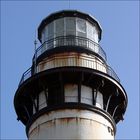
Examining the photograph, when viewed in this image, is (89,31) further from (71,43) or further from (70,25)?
(71,43)

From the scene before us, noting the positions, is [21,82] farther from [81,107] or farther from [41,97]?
[81,107]

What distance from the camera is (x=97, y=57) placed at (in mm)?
31281

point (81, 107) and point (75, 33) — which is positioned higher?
point (75, 33)

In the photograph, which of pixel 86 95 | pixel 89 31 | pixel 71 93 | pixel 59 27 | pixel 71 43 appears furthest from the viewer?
pixel 89 31

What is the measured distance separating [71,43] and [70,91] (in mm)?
3069

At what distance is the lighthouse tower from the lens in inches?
1133

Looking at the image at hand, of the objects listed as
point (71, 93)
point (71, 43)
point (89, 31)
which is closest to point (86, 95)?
point (71, 93)

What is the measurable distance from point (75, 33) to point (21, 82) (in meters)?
4.13

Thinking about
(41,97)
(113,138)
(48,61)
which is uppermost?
(48,61)

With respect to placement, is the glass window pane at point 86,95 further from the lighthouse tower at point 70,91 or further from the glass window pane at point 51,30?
the glass window pane at point 51,30

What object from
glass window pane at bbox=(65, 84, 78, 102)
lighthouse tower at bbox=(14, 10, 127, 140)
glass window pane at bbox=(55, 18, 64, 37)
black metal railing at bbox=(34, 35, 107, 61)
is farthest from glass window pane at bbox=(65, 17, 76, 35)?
glass window pane at bbox=(65, 84, 78, 102)

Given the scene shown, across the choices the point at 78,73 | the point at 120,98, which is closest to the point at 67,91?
the point at 78,73

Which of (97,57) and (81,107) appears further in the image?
(97,57)

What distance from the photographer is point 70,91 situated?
2967 cm
